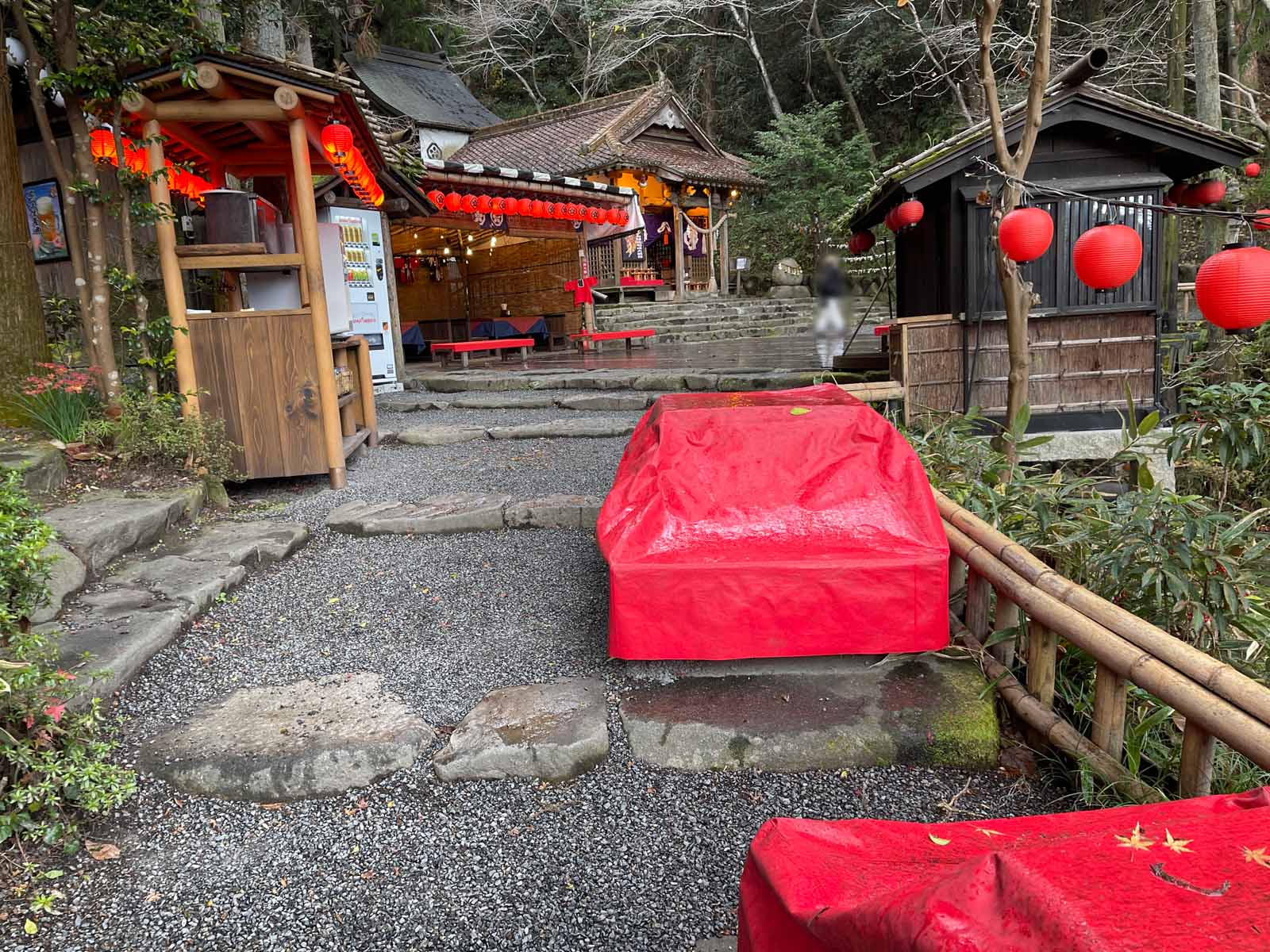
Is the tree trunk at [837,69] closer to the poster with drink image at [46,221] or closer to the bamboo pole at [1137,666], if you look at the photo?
the poster with drink image at [46,221]

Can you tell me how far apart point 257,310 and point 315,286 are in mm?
457

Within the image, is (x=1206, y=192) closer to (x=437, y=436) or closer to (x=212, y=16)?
(x=437, y=436)

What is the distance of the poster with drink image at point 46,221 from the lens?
789 cm

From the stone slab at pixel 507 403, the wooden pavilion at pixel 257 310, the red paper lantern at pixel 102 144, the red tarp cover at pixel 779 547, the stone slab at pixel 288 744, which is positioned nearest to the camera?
the stone slab at pixel 288 744

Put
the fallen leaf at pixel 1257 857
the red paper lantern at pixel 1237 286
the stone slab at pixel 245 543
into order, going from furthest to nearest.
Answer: the stone slab at pixel 245 543
the red paper lantern at pixel 1237 286
the fallen leaf at pixel 1257 857

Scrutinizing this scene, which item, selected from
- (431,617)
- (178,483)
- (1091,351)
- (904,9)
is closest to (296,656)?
(431,617)

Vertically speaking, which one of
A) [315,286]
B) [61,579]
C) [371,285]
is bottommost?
[61,579]

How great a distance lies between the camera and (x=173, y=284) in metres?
5.31

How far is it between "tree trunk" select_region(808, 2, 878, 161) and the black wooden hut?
56.9 feet

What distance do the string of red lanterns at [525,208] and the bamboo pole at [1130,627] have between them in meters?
9.55

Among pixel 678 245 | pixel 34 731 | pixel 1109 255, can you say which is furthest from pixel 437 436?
pixel 678 245

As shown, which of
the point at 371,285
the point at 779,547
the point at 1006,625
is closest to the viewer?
the point at 779,547

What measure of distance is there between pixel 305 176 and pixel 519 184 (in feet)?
26.3

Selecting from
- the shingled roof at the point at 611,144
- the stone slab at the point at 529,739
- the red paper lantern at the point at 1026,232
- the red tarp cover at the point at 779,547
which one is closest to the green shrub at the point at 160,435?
the stone slab at the point at 529,739
